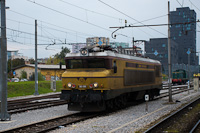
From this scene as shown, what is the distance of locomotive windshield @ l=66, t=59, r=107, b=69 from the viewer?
1457 cm

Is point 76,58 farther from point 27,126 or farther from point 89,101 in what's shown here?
point 27,126

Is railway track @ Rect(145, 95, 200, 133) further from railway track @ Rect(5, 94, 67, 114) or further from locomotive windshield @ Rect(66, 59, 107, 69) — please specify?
railway track @ Rect(5, 94, 67, 114)

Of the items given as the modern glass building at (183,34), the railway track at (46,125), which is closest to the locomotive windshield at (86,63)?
the railway track at (46,125)

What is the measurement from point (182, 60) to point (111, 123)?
551 feet

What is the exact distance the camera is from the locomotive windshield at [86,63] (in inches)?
574

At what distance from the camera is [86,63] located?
14758mm

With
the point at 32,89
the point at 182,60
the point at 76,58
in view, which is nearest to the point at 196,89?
the point at 32,89

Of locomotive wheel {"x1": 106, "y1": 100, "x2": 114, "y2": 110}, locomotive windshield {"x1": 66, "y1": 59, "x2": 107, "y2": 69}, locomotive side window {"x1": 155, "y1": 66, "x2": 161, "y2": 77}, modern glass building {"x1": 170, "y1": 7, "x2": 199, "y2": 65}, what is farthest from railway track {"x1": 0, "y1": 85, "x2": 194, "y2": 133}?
modern glass building {"x1": 170, "y1": 7, "x2": 199, "y2": 65}

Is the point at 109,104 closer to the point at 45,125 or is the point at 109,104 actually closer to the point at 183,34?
the point at 45,125

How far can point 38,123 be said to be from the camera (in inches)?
456

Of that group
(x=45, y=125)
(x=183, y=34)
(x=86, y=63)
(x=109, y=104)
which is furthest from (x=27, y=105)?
(x=183, y=34)

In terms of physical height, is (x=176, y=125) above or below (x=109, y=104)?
below

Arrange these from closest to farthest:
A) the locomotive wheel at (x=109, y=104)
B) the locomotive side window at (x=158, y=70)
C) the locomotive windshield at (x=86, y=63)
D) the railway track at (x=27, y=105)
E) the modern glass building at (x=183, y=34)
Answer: the locomotive windshield at (x=86, y=63) → the locomotive wheel at (x=109, y=104) → the railway track at (x=27, y=105) → the locomotive side window at (x=158, y=70) → the modern glass building at (x=183, y=34)

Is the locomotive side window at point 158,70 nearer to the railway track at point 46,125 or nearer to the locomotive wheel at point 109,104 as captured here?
the locomotive wheel at point 109,104
